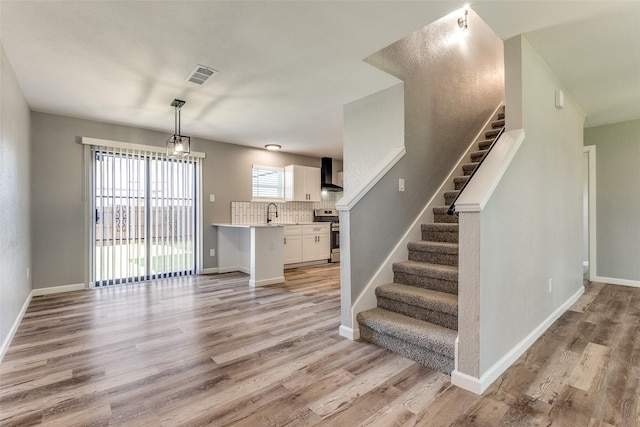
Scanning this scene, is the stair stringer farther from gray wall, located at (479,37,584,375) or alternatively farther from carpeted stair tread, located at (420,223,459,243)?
gray wall, located at (479,37,584,375)

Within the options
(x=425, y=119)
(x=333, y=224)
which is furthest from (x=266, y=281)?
(x=425, y=119)

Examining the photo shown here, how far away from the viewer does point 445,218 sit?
3367 millimetres

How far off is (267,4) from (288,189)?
459 cm

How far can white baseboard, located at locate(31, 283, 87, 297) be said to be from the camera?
13.0 feet

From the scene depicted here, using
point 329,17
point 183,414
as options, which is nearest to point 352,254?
point 183,414

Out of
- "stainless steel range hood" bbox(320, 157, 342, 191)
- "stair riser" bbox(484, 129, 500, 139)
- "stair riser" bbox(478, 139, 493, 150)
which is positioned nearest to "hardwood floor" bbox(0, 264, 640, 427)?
"stair riser" bbox(478, 139, 493, 150)

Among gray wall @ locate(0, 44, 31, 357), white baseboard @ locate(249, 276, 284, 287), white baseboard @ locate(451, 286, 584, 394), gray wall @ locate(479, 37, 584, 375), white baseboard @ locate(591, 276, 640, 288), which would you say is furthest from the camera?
white baseboard @ locate(249, 276, 284, 287)

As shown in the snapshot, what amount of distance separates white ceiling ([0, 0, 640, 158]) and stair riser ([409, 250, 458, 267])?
1.73m

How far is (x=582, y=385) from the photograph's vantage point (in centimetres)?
191

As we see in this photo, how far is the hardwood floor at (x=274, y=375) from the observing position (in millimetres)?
1652

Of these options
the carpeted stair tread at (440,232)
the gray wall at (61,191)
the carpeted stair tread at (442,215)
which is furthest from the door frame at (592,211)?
the gray wall at (61,191)

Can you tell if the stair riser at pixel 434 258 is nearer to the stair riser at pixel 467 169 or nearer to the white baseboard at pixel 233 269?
the stair riser at pixel 467 169

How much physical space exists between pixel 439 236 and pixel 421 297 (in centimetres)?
90

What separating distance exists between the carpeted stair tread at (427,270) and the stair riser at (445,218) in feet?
2.19
